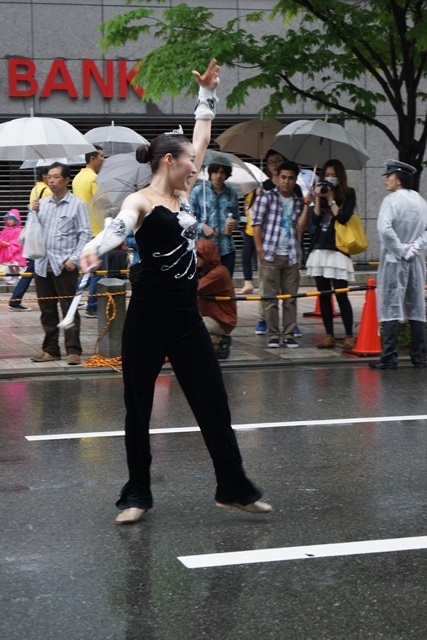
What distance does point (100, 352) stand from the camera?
428 inches

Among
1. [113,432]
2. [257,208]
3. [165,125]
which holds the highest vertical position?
[165,125]

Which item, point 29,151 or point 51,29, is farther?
point 51,29

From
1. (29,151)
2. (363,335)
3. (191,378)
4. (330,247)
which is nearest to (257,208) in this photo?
(330,247)

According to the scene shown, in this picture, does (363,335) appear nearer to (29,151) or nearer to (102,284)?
(102,284)

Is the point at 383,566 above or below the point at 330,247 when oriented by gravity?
below

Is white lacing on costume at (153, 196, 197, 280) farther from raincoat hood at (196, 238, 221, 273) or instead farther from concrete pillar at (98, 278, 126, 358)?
concrete pillar at (98, 278, 126, 358)

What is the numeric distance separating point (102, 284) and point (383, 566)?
6488 millimetres

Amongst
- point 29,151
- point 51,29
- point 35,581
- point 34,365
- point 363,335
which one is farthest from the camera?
point 51,29

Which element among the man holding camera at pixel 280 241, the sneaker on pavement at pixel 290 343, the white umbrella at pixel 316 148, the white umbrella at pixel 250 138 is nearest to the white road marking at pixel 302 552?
the man holding camera at pixel 280 241

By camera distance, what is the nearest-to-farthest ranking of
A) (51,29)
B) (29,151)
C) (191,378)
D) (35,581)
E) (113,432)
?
(35,581)
(191,378)
(113,432)
(29,151)
(51,29)

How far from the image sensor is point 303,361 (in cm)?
1102

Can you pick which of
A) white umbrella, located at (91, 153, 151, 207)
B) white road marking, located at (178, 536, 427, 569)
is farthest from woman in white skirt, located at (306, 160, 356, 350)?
white road marking, located at (178, 536, 427, 569)

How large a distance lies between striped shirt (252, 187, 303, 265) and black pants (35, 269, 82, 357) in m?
2.03

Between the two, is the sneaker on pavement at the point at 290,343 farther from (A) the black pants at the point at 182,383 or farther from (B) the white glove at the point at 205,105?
(A) the black pants at the point at 182,383
